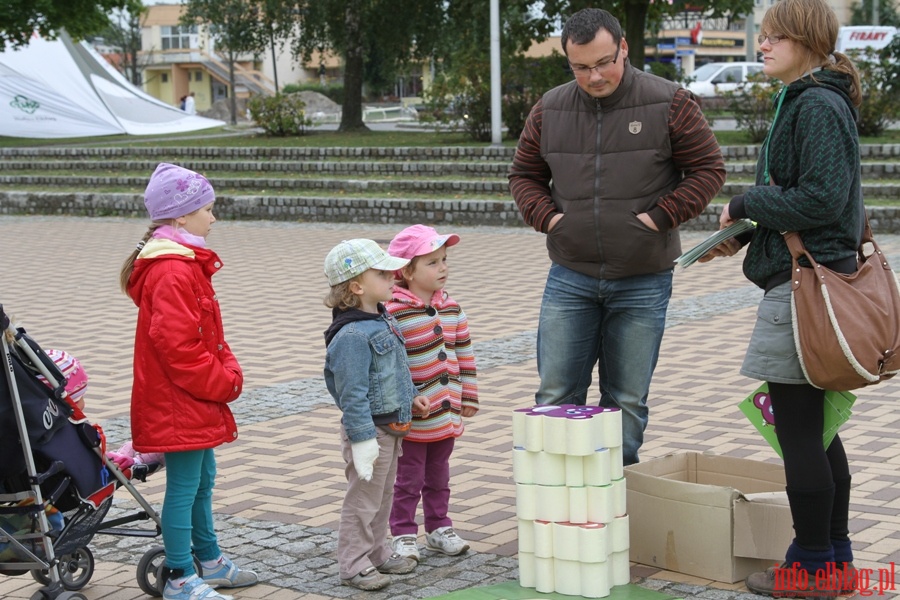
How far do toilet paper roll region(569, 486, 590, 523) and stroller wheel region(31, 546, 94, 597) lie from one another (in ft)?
5.27

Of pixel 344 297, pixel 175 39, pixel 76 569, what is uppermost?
pixel 175 39

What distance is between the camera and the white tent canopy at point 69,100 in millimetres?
32875

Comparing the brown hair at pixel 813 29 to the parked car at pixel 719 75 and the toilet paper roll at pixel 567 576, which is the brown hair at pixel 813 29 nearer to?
the toilet paper roll at pixel 567 576

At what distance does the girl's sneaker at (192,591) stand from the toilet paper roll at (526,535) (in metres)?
0.96

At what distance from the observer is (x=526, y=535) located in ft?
12.8

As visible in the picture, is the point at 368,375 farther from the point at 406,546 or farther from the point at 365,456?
the point at 406,546

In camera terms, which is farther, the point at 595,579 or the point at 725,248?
the point at 725,248

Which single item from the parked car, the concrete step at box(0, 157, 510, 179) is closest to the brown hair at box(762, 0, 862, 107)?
the concrete step at box(0, 157, 510, 179)

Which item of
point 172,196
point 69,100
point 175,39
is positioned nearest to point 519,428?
point 172,196

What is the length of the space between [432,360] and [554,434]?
2.33ft

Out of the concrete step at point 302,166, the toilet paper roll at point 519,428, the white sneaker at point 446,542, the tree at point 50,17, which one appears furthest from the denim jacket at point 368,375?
the tree at point 50,17

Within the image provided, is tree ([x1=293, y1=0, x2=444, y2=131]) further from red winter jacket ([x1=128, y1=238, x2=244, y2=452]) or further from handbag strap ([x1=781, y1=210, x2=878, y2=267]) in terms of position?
handbag strap ([x1=781, y1=210, x2=878, y2=267])

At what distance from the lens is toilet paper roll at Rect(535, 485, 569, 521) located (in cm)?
380

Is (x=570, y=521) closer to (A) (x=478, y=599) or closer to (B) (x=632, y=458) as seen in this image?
(A) (x=478, y=599)
